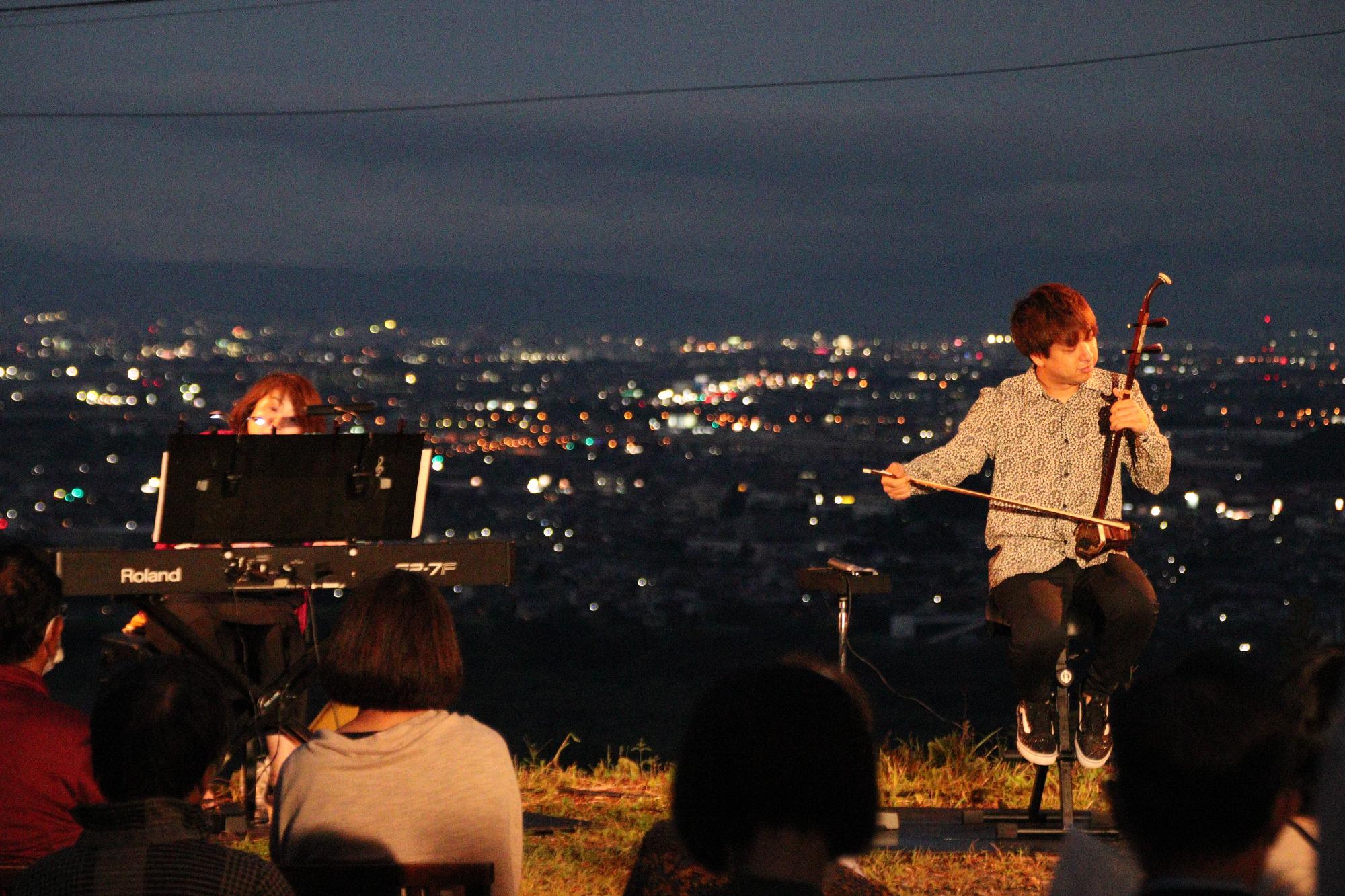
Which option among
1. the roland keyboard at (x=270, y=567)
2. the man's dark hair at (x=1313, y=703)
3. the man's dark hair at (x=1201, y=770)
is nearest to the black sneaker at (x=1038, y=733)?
the roland keyboard at (x=270, y=567)

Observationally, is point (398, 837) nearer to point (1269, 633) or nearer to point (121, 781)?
point (121, 781)

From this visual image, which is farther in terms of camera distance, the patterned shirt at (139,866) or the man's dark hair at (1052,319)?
the man's dark hair at (1052,319)

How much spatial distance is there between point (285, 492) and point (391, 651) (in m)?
2.29

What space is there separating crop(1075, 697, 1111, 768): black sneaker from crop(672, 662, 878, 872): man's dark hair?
332cm

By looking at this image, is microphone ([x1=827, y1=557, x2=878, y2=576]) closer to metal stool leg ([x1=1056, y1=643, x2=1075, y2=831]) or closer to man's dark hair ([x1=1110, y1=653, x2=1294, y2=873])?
metal stool leg ([x1=1056, y1=643, x2=1075, y2=831])

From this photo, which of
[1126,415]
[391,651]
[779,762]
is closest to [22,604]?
[391,651]

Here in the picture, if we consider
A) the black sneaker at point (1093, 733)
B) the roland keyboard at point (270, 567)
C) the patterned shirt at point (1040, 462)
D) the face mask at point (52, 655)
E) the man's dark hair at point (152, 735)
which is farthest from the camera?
the patterned shirt at point (1040, 462)

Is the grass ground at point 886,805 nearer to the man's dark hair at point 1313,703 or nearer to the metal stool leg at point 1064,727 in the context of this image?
the metal stool leg at point 1064,727

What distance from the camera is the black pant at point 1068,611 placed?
508cm

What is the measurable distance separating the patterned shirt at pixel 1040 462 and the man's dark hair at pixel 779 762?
345 centimetres

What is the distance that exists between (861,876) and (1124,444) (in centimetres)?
336

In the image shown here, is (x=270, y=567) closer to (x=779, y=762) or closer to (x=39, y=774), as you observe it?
(x=39, y=774)

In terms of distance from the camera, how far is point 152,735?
8.71ft

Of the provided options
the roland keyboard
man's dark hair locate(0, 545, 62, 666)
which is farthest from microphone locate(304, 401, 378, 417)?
man's dark hair locate(0, 545, 62, 666)
